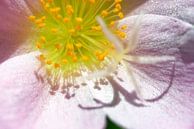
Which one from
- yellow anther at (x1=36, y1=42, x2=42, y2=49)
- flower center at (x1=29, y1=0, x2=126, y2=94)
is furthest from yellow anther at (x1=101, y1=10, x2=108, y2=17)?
yellow anther at (x1=36, y1=42, x2=42, y2=49)

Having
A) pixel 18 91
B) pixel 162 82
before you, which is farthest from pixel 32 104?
pixel 162 82

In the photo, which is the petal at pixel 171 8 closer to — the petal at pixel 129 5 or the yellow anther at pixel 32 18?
the petal at pixel 129 5

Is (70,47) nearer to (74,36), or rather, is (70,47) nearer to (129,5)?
(74,36)

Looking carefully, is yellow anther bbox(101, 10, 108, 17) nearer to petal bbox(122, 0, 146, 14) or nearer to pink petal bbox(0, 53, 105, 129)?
petal bbox(122, 0, 146, 14)

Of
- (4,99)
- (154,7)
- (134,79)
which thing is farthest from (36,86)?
(154,7)

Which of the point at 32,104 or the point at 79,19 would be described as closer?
the point at 32,104

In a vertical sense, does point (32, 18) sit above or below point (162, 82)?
above

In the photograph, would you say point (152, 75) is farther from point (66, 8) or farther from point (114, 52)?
point (66, 8)
